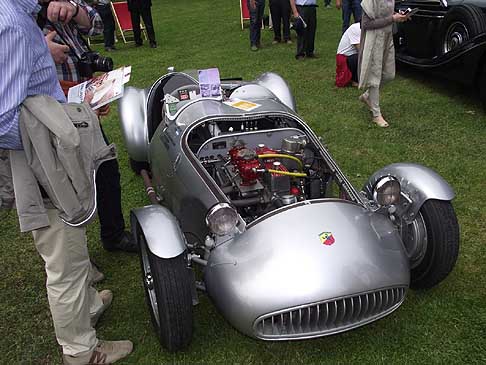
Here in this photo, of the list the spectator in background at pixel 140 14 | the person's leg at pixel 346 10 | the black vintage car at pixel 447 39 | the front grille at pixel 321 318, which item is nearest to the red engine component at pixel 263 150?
the front grille at pixel 321 318

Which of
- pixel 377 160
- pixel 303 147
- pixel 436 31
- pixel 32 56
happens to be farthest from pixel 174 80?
pixel 436 31

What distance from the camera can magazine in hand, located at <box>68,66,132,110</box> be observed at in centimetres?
227

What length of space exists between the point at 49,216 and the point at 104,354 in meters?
0.89

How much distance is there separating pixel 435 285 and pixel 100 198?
2.28 meters

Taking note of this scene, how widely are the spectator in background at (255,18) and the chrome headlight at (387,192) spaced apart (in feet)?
24.8

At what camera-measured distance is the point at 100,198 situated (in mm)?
3309

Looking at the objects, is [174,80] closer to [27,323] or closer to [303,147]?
[303,147]

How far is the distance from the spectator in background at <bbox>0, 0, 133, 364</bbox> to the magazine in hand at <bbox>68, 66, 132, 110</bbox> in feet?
0.65

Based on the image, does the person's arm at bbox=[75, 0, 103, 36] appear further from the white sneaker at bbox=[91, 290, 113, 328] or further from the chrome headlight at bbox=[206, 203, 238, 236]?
the white sneaker at bbox=[91, 290, 113, 328]

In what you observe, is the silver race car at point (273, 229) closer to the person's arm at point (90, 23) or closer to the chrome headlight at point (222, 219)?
the chrome headlight at point (222, 219)

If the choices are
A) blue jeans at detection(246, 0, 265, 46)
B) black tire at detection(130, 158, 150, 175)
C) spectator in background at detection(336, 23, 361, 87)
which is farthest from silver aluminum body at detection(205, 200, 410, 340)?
blue jeans at detection(246, 0, 265, 46)

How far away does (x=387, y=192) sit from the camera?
2.66 meters

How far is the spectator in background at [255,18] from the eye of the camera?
30.9 feet

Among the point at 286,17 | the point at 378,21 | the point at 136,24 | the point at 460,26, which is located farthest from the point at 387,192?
the point at 136,24
